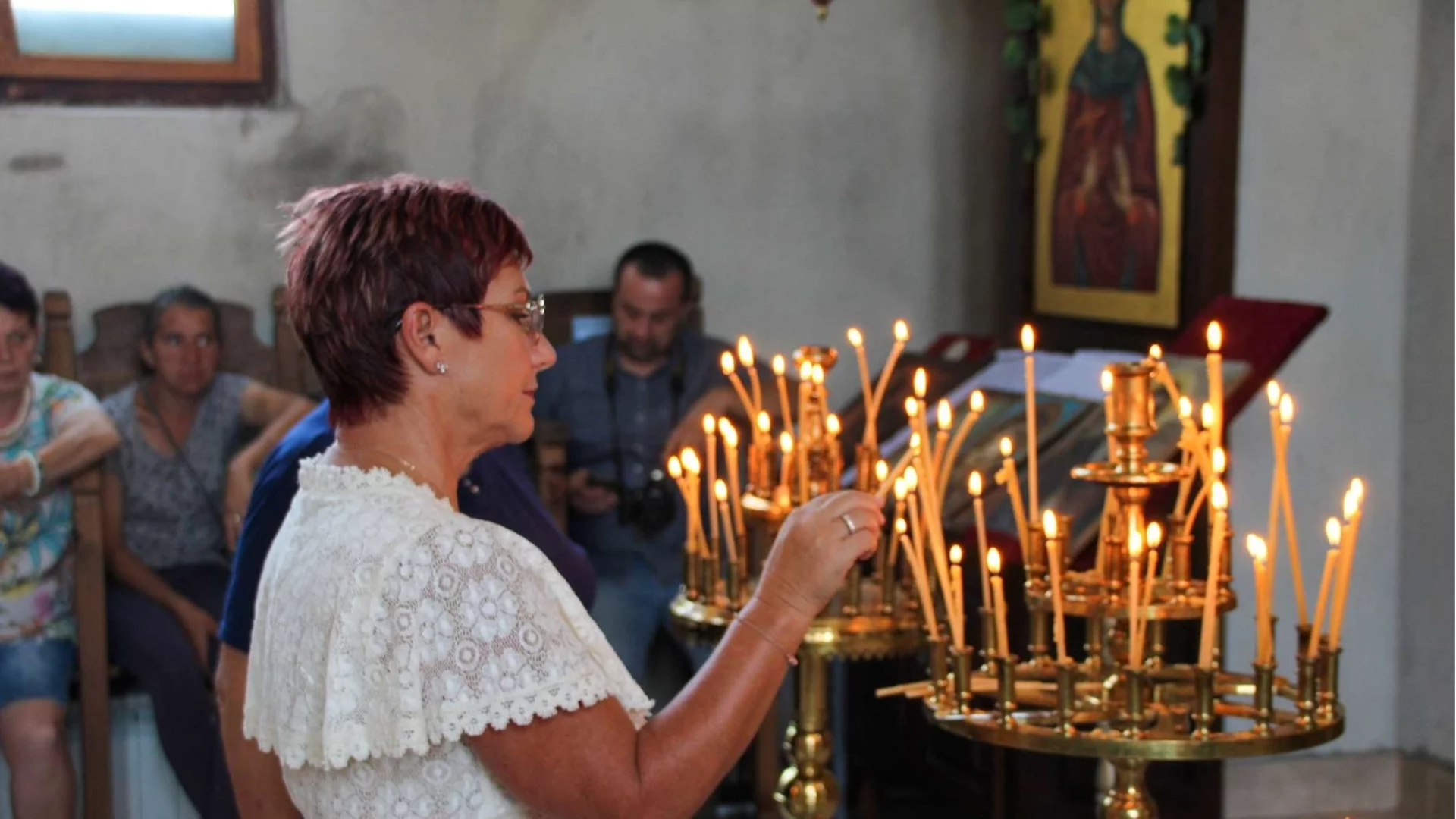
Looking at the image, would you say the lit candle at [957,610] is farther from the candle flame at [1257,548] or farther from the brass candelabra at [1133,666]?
the candle flame at [1257,548]

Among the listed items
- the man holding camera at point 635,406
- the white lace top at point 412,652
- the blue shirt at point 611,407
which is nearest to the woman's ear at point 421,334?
the white lace top at point 412,652

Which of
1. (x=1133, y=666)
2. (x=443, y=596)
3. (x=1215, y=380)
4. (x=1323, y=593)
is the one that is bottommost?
(x=1133, y=666)

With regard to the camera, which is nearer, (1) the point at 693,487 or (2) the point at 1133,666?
(2) the point at 1133,666

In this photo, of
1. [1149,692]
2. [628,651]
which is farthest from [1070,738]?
[628,651]

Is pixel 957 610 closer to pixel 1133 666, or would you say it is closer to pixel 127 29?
pixel 1133 666

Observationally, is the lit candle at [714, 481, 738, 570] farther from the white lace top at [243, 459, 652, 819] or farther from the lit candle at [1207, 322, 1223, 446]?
the white lace top at [243, 459, 652, 819]

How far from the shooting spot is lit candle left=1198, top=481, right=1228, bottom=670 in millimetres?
2166

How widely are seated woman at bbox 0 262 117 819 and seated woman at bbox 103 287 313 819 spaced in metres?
0.18

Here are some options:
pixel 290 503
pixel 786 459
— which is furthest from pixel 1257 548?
pixel 290 503

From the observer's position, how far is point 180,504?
4.58 metres

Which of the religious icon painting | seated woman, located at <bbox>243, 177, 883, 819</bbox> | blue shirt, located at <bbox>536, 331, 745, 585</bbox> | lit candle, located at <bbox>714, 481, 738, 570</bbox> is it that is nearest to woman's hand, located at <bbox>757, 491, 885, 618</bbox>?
seated woman, located at <bbox>243, 177, 883, 819</bbox>

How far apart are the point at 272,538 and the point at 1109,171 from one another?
118 inches

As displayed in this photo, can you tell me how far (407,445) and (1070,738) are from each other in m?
0.91

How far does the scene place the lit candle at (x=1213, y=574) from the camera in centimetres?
217
